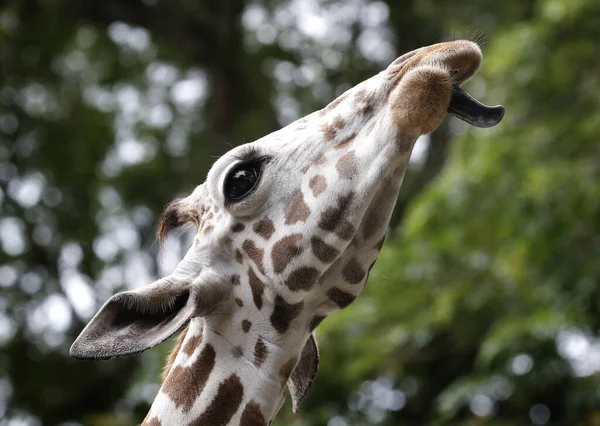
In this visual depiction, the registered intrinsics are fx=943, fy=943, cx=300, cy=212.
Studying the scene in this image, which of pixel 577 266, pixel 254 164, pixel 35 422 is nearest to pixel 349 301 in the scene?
pixel 254 164

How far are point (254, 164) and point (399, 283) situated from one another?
5.83 meters

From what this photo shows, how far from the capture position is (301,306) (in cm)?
314

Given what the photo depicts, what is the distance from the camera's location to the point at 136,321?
297 centimetres

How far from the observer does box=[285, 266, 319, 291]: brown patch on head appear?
10.1ft

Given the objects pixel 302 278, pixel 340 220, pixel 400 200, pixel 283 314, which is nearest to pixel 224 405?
pixel 283 314

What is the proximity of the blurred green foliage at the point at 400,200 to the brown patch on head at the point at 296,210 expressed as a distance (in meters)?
0.78

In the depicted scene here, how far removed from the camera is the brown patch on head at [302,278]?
10.1 ft

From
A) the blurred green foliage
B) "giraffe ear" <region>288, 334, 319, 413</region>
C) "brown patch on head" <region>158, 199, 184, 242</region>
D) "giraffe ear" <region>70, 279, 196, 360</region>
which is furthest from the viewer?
the blurred green foliage

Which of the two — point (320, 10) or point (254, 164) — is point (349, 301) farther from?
point (320, 10)

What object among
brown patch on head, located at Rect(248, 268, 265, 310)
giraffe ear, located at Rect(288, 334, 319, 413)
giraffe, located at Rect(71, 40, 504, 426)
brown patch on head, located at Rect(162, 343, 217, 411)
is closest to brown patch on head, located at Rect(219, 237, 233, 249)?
giraffe, located at Rect(71, 40, 504, 426)

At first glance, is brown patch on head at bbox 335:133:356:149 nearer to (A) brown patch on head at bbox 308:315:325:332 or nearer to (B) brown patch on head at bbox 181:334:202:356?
(A) brown patch on head at bbox 308:315:325:332

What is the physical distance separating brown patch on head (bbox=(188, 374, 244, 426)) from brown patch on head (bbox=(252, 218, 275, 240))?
1.59ft

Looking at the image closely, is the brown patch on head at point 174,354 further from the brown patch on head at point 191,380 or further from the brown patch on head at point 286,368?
the brown patch on head at point 286,368

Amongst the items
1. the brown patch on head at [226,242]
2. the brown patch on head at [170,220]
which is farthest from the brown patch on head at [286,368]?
the brown patch on head at [170,220]
